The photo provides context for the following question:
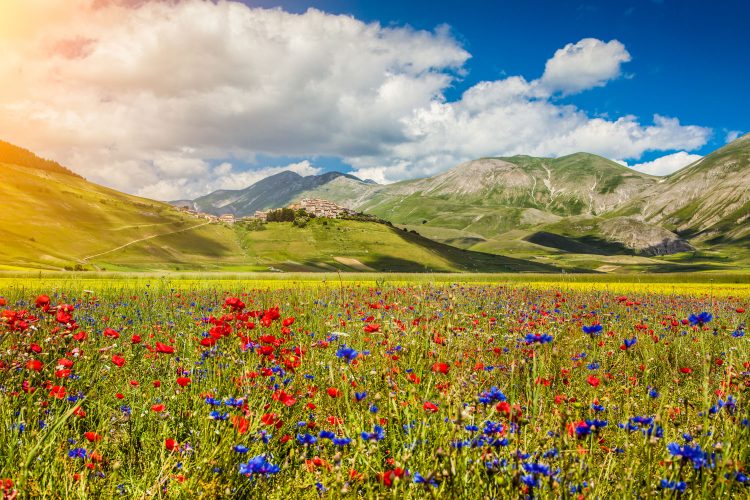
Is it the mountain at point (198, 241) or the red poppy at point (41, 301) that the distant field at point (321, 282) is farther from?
the mountain at point (198, 241)

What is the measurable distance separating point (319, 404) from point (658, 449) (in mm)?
3503

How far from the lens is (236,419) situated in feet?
10.3

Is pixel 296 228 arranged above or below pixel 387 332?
above

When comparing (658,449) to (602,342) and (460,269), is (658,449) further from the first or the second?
(460,269)

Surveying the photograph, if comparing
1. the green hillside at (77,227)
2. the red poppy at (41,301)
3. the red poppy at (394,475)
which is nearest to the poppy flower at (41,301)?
the red poppy at (41,301)

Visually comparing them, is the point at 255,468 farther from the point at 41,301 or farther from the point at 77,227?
the point at 77,227

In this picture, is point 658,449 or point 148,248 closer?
point 658,449

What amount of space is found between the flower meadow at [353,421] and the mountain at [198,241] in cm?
9740

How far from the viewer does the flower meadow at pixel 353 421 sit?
2.79m

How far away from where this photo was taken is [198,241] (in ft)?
487

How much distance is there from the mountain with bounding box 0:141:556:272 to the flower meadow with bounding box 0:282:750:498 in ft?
320

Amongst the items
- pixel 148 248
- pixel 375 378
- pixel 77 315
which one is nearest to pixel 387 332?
pixel 375 378

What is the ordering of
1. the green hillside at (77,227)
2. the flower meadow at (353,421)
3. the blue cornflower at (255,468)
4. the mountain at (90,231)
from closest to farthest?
the blue cornflower at (255,468) < the flower meadow at (353,421) < the mountain at (90,231) < the green hillside at (77,227)

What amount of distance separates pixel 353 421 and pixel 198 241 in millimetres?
156420
